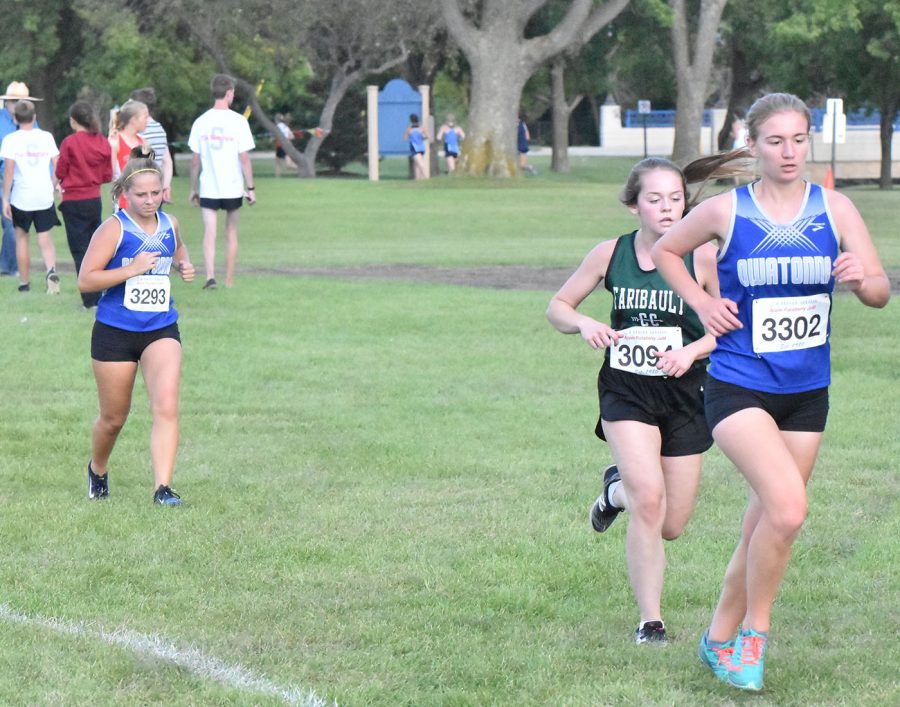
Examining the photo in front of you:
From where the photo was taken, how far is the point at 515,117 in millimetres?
42188

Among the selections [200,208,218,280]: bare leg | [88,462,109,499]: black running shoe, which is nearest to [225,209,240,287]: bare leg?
[200,208,218,280]: bare leg

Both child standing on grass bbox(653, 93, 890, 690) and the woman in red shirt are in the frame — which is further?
the woman in red shirt

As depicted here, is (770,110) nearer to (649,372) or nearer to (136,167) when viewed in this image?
(649,372)

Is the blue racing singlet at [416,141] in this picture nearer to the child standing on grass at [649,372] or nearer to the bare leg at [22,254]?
the bare leg at [22,254]

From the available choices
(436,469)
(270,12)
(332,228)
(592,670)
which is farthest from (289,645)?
(270,12)

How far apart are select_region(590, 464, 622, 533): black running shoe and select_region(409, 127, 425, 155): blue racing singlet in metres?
39.2

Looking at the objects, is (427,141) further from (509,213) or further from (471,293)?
(471,293)

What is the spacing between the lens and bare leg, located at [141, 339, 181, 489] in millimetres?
7805

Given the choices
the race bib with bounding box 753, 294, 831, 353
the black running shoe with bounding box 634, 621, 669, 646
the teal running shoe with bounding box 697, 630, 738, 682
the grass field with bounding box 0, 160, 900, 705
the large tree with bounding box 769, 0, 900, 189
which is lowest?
the grass field with bounding box 0, 160, 900, 705

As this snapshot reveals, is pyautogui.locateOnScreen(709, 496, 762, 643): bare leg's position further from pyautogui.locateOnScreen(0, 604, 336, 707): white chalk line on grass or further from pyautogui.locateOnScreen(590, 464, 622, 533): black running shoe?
pyautogui.locateOnScreen(0, 604, 336, 707): white chalk line on grass

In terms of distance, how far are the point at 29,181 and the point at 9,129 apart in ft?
6.05

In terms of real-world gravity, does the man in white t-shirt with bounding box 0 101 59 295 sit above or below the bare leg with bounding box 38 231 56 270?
above

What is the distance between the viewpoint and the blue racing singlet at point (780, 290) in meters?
4.82

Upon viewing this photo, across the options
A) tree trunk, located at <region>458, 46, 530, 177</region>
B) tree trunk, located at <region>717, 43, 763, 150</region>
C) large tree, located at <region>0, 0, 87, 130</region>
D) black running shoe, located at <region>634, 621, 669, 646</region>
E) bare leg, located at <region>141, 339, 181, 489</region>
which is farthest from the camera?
tree trunk, located at <region>717, 43, 763, 150</region>
